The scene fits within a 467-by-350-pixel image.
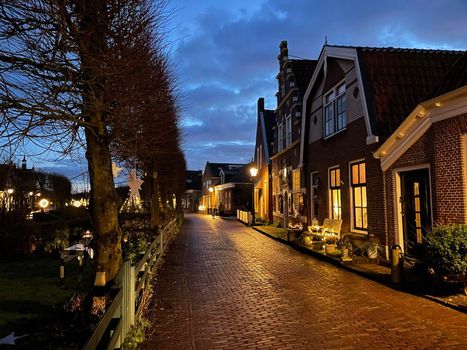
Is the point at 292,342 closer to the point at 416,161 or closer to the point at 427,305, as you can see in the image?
the point at 427,305

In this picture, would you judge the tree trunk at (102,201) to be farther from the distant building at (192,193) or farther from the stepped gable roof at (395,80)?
the distant building at (192,193)

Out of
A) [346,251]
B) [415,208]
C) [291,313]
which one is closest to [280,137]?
[346,251]

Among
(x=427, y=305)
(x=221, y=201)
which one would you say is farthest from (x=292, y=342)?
(x=221, y=201)

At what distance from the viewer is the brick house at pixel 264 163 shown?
31.4 meters

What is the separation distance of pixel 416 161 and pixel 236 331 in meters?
6.72

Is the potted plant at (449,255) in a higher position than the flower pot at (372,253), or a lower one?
higher

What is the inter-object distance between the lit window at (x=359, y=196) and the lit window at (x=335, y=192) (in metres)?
1.28

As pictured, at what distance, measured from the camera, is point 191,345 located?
18.0ft

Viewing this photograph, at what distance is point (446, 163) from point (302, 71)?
1568 centimetres

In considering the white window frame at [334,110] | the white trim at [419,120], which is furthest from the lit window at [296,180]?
the white trim at [419,120]

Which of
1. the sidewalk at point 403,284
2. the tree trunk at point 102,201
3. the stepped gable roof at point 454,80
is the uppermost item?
the stepped gable roof at point 454,80

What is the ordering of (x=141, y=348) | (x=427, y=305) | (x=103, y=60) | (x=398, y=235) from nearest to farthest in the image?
(x=141, y=348) → (x=103, y=60) → (x=427, y=305) → (x=398, y=235)

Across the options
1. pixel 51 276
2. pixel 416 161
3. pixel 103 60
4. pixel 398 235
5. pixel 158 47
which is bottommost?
pixel 51 276

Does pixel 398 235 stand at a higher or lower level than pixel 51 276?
higher
